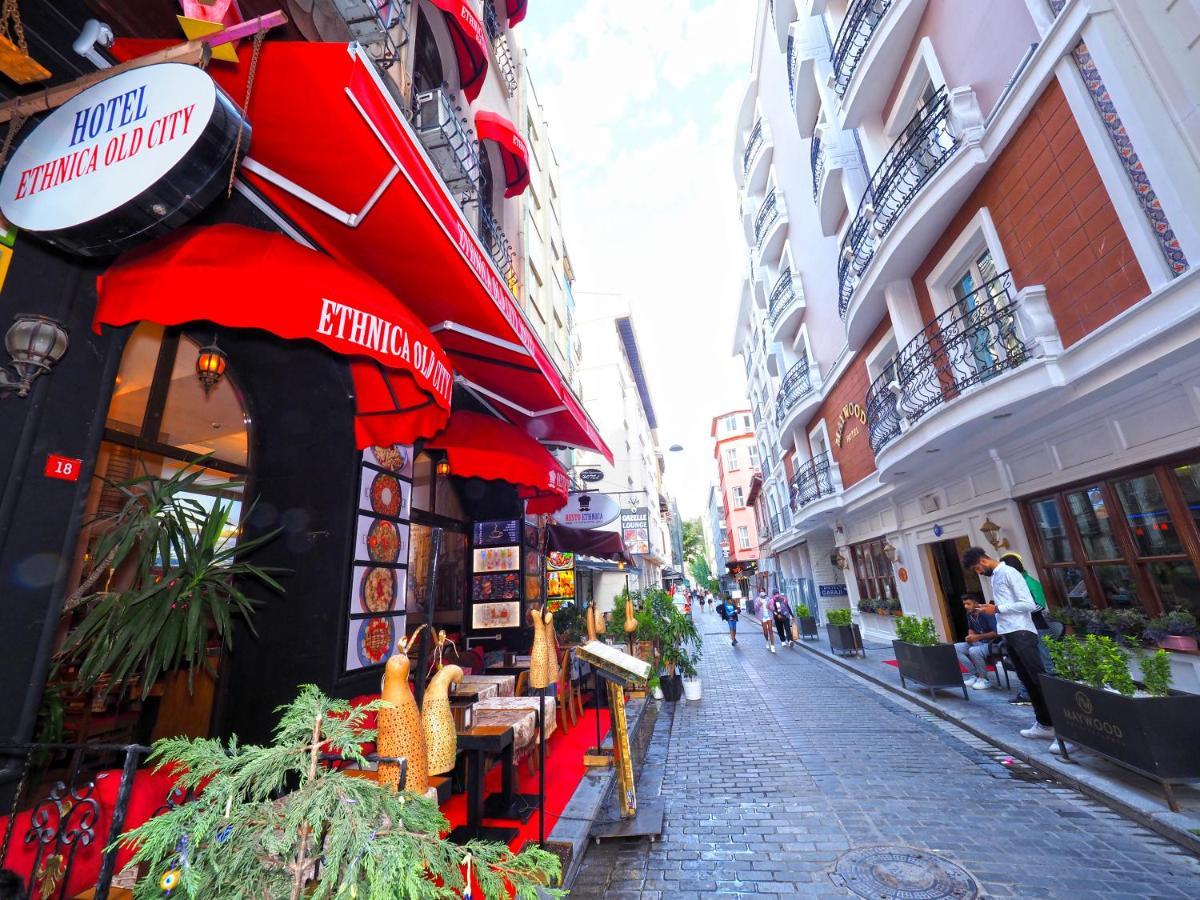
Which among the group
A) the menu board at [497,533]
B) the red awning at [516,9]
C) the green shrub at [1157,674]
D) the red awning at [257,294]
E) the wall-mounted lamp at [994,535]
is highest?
the red awning at [516,9]

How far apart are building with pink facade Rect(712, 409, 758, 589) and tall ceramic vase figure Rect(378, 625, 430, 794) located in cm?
4160

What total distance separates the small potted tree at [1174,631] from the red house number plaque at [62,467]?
1021 cm

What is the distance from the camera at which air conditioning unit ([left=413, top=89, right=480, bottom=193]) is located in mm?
6496

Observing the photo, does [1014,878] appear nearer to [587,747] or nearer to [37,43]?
[587,747]

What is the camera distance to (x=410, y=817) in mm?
1376

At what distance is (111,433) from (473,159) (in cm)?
646

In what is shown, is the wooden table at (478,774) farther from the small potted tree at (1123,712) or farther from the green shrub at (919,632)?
the green shrub at (919,632)

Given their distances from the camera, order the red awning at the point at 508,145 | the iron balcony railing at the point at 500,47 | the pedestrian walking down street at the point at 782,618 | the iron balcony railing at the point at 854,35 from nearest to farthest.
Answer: the red awning at the point at 508,145
the iron balcony railing at the point at 854,35
the iron balcony railing at the point at 500,47
the pedestrian walking down street at the point at 782,618

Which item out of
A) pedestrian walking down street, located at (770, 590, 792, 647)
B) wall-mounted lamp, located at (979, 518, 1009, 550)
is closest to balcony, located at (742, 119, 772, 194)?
wall-mounted lamp, located at (979, 518, 1009, 550)

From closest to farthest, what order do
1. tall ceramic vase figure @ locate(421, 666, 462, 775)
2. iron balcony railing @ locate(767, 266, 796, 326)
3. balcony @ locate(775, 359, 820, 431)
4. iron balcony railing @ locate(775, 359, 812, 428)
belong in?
tall ceramic vase figure @ locate(421, 666, 462, 775)
balcony @ locate(775, 359, 820, 431)
iron balcony railing @ locate(775, 359, 812, 428)
iron balcony railing @ locate(767, 266, 796, 326)

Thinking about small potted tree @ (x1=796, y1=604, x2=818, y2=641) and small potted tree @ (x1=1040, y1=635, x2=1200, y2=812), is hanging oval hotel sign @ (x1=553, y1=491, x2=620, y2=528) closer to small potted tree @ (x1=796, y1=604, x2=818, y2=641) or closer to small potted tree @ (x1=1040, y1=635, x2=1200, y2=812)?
small potted tree @ (x1=1040, y1=635, x2=1200, y2=812)

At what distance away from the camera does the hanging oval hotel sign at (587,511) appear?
39.5ft

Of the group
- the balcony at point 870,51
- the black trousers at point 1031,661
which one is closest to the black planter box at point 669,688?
the black trousers at point 1031,661

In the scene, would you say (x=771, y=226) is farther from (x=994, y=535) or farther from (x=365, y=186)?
(x=365, y=186)
